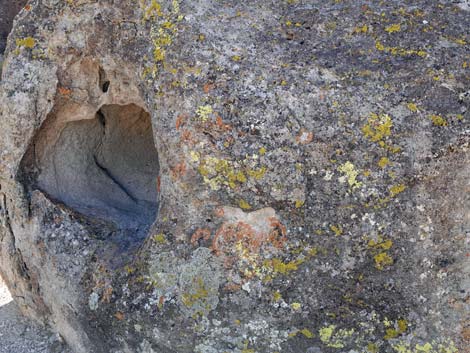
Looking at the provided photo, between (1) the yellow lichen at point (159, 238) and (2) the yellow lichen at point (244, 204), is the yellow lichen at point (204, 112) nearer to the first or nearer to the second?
(2) the yellow lichen at point (244, 204)

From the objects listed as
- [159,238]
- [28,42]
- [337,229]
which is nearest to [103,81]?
[28,42]

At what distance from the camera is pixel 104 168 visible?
12.8 feet

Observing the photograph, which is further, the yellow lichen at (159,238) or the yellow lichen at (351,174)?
the yellow lichen at (159,238)

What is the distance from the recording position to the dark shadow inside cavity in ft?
10.9

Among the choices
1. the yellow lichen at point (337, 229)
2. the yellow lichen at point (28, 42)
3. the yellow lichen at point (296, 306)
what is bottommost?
the yellow lichen at point (296, 306)

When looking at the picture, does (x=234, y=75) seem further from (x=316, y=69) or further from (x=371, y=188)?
(x=371, y=188)

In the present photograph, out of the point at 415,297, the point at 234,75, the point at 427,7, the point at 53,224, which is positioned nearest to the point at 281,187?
the point at 234,75

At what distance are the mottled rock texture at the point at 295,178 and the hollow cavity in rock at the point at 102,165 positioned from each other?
0.62 m

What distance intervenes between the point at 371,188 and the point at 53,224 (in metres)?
1.81

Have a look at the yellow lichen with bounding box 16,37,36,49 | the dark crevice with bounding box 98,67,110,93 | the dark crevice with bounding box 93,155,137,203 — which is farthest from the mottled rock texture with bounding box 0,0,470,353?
the dark crevice with bounding box 93,155,137,203

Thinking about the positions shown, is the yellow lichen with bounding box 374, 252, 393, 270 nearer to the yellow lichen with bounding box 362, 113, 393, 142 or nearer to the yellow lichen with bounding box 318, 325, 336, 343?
the yellow lichen with bounding box 318, 325, 336, 343

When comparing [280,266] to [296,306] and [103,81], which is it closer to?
[296,306]

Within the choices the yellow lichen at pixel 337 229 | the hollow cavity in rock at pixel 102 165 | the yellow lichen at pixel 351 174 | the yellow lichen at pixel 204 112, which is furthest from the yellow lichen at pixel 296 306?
the hollow cavity in rock at pixel 102 165

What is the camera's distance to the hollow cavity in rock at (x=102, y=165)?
3344 millimetres
